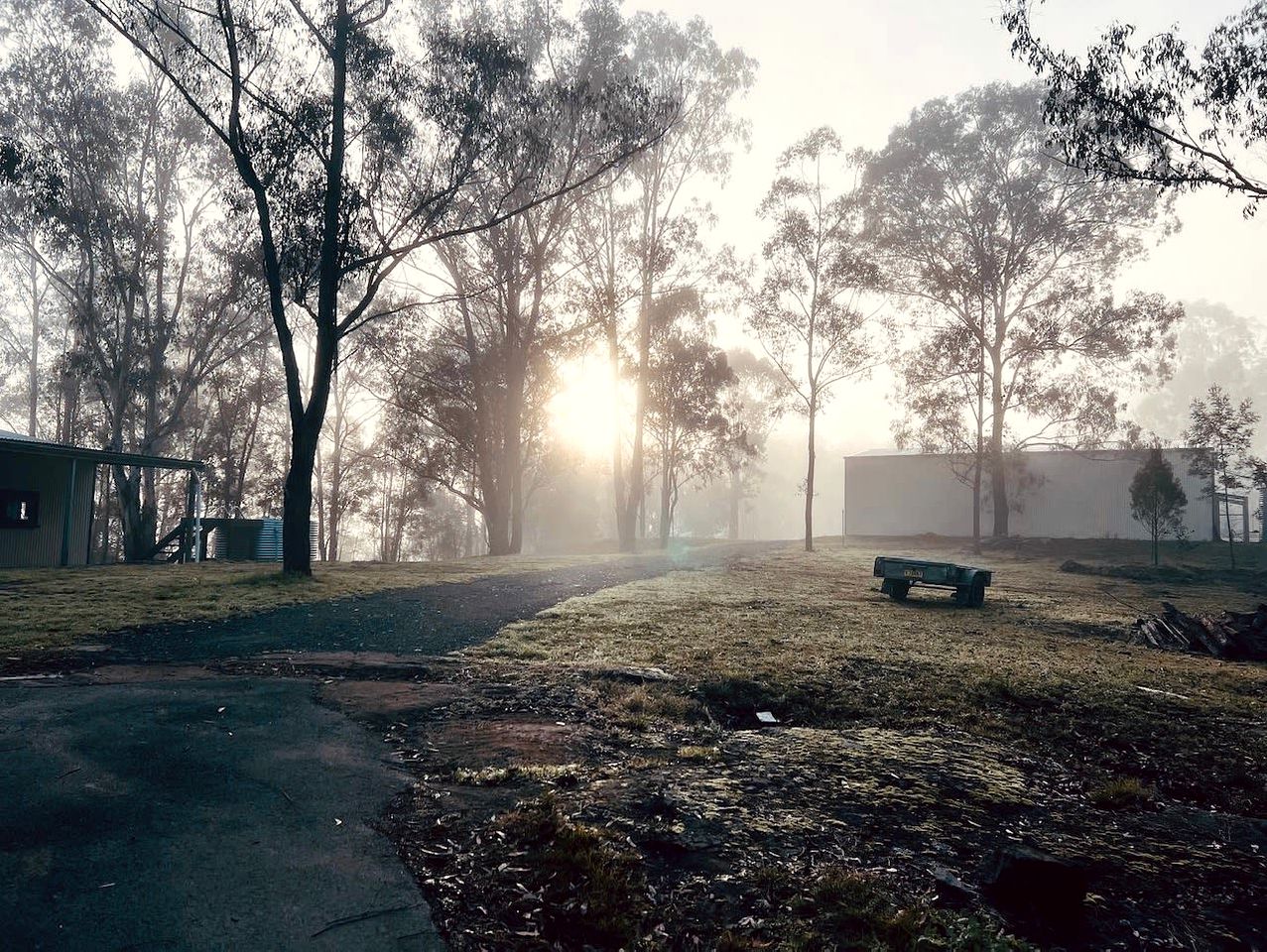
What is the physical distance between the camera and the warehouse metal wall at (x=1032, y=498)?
35844 millimetres

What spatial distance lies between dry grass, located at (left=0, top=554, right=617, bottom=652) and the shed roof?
4.29 m

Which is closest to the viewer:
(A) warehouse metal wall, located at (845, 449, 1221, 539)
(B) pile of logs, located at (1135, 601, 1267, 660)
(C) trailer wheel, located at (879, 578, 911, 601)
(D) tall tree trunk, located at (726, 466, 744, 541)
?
(B) pile of logs, located at (1135, 601, 1267, 660)

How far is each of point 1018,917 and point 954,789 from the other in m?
1.16

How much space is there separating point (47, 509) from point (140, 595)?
15.2m

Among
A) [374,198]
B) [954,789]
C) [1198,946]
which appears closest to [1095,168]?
[954,789]

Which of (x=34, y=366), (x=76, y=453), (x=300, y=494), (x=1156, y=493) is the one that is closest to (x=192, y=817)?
(x=300, y=494)

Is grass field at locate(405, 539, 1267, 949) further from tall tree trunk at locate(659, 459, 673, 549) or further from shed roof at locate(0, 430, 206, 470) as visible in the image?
tall tree trunk at locate(659, 459, 673, 549)

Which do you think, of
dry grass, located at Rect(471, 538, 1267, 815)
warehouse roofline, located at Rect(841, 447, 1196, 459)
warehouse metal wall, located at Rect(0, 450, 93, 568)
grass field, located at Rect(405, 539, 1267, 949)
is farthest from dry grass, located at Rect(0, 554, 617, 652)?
warehouse roofline, located at Rect(841, 447, 1196, 459)

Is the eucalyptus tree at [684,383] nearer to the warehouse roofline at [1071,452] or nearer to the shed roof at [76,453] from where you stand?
the warehouse roofline at [1071,452]

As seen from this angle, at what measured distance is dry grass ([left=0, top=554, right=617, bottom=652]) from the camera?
755 centimetres

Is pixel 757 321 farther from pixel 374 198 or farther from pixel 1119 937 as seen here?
pixel 1119 937

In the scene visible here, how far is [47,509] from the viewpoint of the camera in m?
21.8

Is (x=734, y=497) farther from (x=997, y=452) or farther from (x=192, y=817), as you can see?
(x=192, y=817)

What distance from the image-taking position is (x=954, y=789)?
3.64 metres
